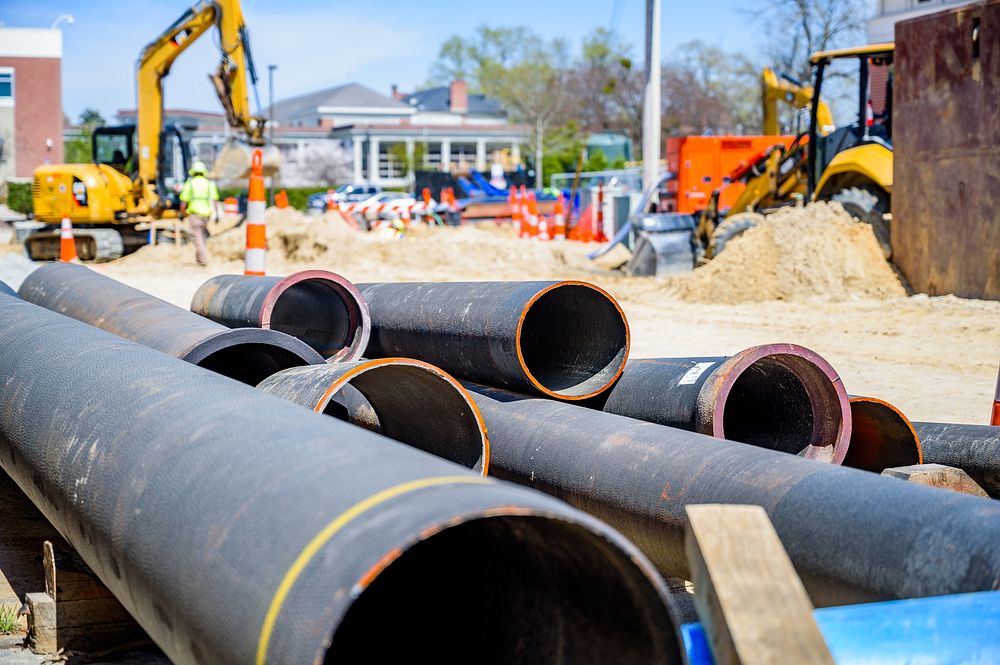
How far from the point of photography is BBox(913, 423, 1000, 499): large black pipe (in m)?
4.41

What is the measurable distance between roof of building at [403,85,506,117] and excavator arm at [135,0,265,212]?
75.4 metres

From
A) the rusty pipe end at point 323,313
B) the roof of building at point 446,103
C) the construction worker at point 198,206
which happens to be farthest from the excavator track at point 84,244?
the roof of building at point 446,103

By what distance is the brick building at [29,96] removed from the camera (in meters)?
60.8

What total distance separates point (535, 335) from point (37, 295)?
362cm

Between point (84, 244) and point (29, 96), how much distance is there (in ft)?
155

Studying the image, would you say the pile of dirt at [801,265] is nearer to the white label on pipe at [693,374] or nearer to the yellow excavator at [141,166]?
the white label on pipe at [693,374]

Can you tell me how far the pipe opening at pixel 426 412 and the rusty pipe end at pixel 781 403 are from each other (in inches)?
33.7

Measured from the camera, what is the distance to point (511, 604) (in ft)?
8.34

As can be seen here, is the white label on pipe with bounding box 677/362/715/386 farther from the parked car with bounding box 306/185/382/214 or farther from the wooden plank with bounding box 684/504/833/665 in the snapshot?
the parked car with bounding box 306/185/382/214

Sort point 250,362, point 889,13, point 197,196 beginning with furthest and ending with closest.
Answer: point 889,13
point 197,196
point 250,362

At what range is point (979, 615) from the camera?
217cm

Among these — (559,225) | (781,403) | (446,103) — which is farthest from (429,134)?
(781,403)

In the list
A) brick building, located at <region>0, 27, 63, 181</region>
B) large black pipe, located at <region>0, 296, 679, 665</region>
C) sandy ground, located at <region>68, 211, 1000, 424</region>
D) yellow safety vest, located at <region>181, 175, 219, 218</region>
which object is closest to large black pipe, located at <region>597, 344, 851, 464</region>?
large black pipe, located at <region>0, 296, 679, 665</region>

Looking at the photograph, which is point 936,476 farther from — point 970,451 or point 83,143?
point 83,143
